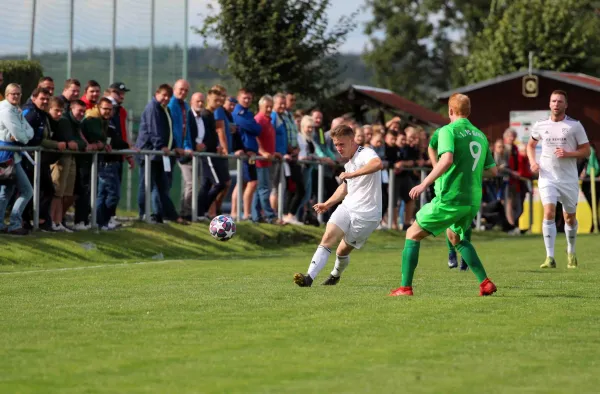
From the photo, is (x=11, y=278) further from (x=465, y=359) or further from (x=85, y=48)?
(x=85, y=48)

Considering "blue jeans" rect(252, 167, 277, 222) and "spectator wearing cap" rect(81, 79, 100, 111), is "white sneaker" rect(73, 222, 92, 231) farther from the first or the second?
"blue jeans" rect(252, 167, 277, 222)

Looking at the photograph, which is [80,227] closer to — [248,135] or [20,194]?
[20,194]

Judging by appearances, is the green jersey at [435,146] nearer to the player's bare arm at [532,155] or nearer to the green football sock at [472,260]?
the green football sock at [472,260]

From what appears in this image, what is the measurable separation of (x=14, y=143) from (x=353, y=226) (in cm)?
651

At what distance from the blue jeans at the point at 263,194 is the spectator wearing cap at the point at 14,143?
589 centimetres

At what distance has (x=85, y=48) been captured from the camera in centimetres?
2617

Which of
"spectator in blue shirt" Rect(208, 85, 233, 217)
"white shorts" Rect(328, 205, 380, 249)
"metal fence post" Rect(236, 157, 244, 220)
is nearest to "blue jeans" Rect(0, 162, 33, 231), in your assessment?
"spectator in blue shirt" Rect(208, 85, 233, 217)

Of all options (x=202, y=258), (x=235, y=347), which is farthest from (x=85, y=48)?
(x=235, y=347)

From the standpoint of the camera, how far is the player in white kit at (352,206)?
42.1 feet

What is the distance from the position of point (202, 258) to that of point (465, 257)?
6977 millimetres

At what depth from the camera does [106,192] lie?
19500 mm

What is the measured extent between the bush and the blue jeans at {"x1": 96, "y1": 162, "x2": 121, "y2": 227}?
4793 millimetres

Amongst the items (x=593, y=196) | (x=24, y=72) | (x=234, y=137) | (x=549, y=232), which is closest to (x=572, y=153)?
(x=549, y=232)

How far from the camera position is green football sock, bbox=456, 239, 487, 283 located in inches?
476
